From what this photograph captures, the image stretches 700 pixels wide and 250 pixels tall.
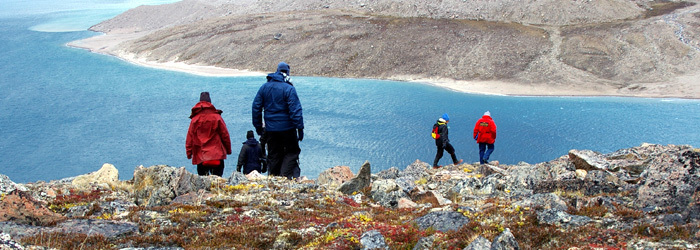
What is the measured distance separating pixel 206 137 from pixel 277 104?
1622 millimetres

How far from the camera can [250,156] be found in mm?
13141

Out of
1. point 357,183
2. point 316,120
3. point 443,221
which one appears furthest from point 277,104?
point 316,120

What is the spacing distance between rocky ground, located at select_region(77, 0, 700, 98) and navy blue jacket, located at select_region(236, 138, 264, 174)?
36920mm

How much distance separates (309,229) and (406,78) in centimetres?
4658

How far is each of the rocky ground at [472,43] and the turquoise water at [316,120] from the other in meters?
5.33

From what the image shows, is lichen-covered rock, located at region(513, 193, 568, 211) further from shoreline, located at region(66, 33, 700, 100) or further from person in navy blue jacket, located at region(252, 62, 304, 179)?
shoreline, located at region(66, 33, 700, 100)

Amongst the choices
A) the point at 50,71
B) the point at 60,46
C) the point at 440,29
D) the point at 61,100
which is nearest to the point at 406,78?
the point at 440,29

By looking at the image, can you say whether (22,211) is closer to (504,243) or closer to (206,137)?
(206,137)

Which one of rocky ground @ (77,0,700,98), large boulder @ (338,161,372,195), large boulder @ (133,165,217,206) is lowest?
large boulder @ (338,161,372,195)

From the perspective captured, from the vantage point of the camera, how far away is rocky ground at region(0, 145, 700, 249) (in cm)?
516

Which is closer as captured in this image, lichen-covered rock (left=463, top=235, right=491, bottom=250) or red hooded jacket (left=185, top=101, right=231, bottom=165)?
lichen-covered rock (left=463, top=235, right=491, bottom=250)

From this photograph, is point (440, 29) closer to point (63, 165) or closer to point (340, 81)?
point (340, 81)

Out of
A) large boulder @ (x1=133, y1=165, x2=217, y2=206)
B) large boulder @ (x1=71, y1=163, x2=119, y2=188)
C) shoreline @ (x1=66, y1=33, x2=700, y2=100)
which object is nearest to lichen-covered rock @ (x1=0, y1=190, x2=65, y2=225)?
large boulder @ (x1=133, y1=165, x2=217, y2=206)

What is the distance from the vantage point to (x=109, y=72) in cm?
5541
